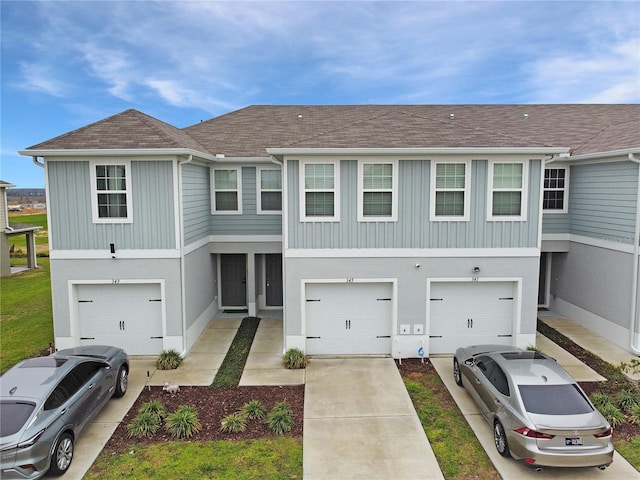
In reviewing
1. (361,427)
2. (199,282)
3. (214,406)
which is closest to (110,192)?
(199,282)

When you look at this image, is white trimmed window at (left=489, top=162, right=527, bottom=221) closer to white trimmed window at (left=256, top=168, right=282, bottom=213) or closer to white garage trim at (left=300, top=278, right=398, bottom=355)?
white garage trim at (left=300, top=278, right=398, bottom=355)

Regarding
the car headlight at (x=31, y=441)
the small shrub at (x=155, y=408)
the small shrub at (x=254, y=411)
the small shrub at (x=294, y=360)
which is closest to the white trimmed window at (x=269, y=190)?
the small shrub at (x=294, y=360)

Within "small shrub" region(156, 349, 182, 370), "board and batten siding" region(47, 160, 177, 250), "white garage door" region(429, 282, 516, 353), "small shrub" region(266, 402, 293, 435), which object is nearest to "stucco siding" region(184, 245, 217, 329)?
"small shrub" region(156, 349, 182, 370)

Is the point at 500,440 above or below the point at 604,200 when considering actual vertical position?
below

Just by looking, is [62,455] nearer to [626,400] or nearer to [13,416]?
[13,416]

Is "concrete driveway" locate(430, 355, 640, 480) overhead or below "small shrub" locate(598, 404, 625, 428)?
below

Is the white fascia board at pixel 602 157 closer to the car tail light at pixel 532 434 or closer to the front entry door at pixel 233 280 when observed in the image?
the car tail light at pixel 532 434

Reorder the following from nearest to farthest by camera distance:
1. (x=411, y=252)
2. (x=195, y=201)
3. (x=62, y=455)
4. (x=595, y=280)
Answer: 1. (x=62, y=455)
2. (x=411, y=252)
3. (x=195, y=201)
4. (x=595, y=280)
